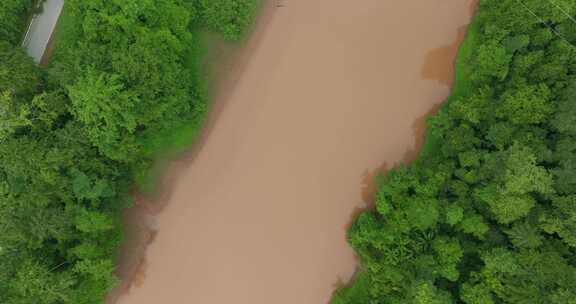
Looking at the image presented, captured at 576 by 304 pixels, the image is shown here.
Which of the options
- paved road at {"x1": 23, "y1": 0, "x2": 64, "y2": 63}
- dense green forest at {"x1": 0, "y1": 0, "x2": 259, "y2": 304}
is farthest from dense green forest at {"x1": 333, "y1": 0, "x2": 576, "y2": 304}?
paved road at {"x1": 23, "y1": 0, "x2": 64, "y2": 63}

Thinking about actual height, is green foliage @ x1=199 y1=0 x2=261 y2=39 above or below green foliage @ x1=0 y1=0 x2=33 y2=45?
above

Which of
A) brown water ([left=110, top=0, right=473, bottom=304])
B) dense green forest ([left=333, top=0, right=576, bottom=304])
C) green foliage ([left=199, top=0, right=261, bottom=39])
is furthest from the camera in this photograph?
brown water ([left=110, top=0, right=473, bottom=304])

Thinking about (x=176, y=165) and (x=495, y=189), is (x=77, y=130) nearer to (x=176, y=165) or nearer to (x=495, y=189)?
(x=176, y=165)

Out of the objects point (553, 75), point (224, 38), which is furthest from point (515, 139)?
point (224, 38)

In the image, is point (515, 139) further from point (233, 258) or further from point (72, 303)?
point (72, 303)

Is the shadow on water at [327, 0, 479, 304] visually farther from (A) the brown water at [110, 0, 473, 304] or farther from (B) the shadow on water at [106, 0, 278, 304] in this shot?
(B) the shadow on water at [106, 0, 278, 304]

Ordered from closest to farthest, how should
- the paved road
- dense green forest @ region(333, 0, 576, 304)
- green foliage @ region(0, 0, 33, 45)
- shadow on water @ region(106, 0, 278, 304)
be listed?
1. dense green forest @ region(333, 0, 576, 304)
2. green foliage @ region(0, 0, 33, 45)
3. the paved road
4. shadow on water @ region(106, 0, 278, 304)

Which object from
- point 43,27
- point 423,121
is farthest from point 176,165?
point 423,121
